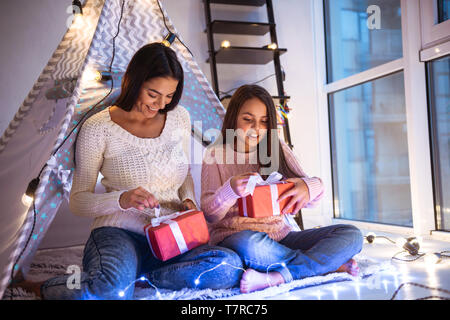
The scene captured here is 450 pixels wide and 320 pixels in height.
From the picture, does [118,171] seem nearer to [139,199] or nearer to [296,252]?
[139,199]

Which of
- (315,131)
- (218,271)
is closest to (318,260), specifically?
(218,271)

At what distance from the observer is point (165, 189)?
1163 millimetres

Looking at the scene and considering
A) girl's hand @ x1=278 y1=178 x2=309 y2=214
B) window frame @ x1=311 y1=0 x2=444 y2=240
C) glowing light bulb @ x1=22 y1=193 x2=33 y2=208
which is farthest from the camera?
window frame @ x1=311 y1=0 x2=444 y2=240

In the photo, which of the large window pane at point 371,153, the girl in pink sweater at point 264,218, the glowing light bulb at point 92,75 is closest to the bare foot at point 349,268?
the girl in pink sweater at point 264,218

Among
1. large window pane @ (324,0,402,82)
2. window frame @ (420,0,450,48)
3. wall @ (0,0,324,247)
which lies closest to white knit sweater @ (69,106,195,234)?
wall @ (0,0,324,247)

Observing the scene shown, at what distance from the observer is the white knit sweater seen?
1.06 metres

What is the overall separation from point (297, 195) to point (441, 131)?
3.28 ft

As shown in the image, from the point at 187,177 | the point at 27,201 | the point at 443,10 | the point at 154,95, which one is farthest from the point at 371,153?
the point at 27,201

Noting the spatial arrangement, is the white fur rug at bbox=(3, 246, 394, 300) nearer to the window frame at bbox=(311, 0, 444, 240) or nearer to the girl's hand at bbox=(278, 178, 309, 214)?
the girl's hand at bbox=(278, 178, 309, 214)

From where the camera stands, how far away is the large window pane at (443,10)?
5.51ft

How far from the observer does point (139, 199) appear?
3.19ft

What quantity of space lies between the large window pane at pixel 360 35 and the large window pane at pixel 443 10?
229mm
